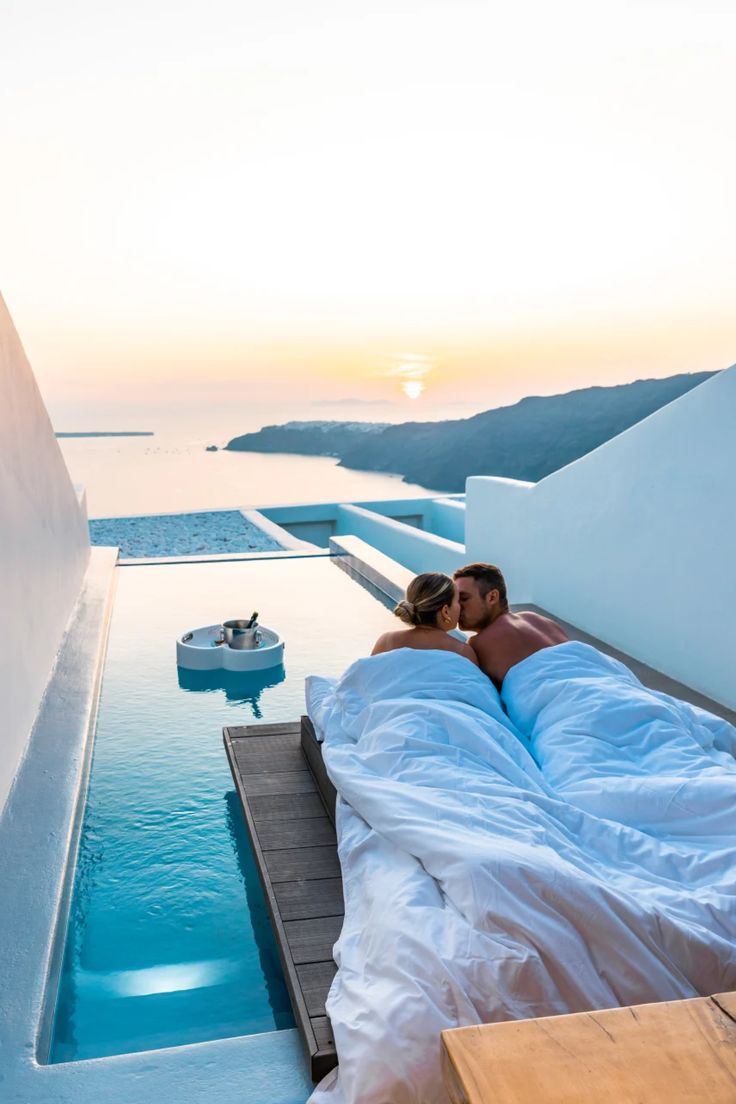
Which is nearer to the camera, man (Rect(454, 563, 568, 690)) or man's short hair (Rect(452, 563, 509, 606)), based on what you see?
man (Rect(454, 563, 568, 690))

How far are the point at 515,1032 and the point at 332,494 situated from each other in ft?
37.0

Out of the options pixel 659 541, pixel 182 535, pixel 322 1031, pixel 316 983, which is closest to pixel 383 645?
pixel 316 983

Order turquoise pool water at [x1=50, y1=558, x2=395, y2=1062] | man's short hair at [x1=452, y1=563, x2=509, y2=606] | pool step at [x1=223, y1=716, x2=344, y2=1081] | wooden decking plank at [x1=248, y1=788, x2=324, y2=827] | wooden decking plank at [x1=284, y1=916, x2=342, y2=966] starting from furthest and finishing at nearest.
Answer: man's short hair at [x1=452, y1=563, x2=509, y2=606] → wooden decking plank at [x1=248, y1=788, x2=324, y2=827] → turquoise pool water at [x1=50, y1=558, x2=395, y2=1062] → wooden decking plank at [x1=284, y1=916, x2=342, y2=966] → pool step at [x1=223, y1=716, x2=344, y2=1081]

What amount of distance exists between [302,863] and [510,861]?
28.7 inches

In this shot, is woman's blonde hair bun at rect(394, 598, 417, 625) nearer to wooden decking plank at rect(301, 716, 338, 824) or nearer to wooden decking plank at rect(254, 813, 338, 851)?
wooden decking plank at rect(301, 716, 338, 824)

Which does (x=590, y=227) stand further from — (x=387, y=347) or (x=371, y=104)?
(x=387, y=347)

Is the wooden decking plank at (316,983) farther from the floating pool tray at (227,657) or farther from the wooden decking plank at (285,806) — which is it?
the floating pool tray at (227,657)

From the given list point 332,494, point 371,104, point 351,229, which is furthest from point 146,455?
point 371,104

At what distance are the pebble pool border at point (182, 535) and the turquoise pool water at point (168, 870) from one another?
11.1 feet

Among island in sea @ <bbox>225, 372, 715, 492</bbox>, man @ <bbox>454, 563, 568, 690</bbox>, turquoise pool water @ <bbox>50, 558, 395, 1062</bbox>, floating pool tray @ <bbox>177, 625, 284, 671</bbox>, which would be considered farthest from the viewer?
island in sea @ <bbox>225, 372, 715, 492</bbox>

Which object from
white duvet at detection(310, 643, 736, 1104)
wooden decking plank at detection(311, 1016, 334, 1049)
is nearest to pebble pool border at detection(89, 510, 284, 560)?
white duvet at detection(310, 643, 736, 1104)

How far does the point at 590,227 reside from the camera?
5.55 metres

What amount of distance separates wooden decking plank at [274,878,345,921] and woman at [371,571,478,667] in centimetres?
64

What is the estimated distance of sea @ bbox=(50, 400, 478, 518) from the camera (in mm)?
11408
